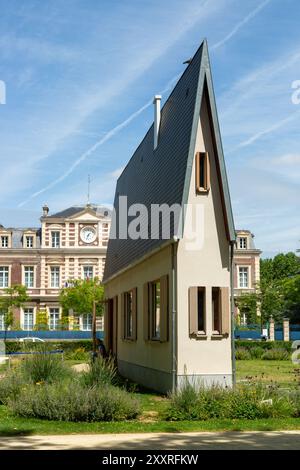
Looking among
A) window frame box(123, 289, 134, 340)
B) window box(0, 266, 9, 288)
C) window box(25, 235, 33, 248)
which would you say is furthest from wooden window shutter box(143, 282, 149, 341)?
window box(0, 266, 9, 288)

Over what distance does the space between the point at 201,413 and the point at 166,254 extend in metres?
5.65

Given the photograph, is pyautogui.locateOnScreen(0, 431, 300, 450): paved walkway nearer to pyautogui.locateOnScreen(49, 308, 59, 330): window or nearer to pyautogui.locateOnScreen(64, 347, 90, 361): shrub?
pyautogui.locateOnScreen(64, 347, 90, 361): shrub

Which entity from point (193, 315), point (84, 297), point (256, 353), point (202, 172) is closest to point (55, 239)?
point (84, 297)

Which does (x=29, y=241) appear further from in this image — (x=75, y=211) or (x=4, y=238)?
(x=75, y=211)

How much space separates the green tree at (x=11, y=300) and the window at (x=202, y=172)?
153ft

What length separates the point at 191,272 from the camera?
16.7 meters

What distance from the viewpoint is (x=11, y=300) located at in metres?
62.6

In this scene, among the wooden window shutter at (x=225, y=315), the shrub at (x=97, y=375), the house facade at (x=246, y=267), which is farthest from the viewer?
the house facade at (x=246, y=267)

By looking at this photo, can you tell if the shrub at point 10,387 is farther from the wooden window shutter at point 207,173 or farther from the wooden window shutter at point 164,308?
the wooden window shutter at point 207,173

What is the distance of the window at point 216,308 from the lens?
16.7 m

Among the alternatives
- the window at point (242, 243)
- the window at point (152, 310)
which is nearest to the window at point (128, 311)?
the window at point (152, 310)

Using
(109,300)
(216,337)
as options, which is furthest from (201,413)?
(109,300)

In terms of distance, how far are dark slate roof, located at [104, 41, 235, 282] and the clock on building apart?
43235 millimetres
